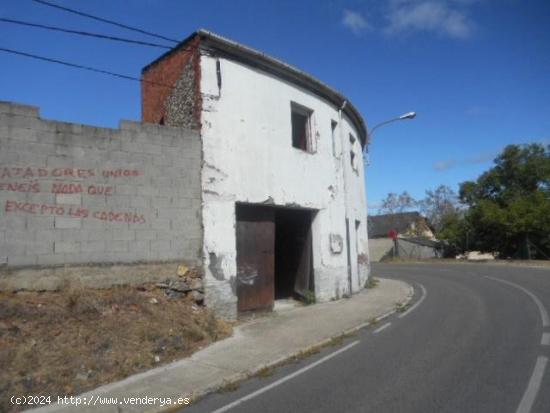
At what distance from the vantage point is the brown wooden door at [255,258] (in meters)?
12.1

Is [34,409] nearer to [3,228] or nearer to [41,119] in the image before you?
[3,228]

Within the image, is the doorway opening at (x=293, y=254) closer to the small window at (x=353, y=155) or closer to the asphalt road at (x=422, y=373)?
the asphalt road at (x=422, y=373)

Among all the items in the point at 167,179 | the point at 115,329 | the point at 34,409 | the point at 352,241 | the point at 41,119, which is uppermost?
the point at 41,119

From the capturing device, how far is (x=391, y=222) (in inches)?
2527

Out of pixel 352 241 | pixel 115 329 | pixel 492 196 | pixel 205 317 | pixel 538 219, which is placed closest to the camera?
pixel 115 329

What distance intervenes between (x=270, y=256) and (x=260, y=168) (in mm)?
2331

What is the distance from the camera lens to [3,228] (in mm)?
8266

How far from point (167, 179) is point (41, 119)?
2717 millimetres

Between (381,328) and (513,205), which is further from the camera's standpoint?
(513,205)

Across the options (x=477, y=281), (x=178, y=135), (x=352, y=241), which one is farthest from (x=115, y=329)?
(x=477, y=281)

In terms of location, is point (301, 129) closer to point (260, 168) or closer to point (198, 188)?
point (260, 168)

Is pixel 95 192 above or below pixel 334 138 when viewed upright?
below

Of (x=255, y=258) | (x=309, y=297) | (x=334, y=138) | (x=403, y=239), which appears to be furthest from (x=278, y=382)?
(x=403, y=239)

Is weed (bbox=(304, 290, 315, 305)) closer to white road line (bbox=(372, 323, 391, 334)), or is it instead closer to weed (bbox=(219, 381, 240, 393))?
white road line (bbox=(372, 323, 391, 334))
